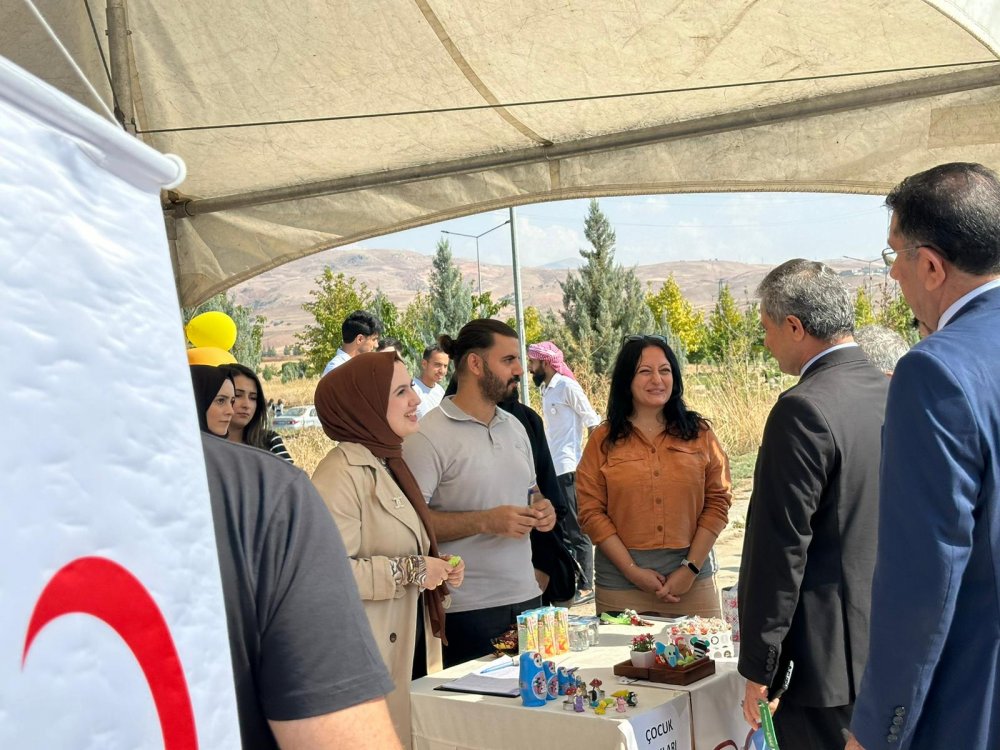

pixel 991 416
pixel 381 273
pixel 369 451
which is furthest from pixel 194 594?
pixel 381 273

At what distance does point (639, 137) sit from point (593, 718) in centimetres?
218

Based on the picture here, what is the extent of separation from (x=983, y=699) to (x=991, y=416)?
1.57 feet

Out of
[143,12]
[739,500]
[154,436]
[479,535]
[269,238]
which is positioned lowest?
[739,500]

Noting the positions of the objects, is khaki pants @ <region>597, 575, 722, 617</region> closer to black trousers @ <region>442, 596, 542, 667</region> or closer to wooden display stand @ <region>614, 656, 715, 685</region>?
black trousers @ <region>442, 596, 542, 667</region>

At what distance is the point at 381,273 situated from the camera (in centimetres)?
9144

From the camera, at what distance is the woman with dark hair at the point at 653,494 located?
4094mm

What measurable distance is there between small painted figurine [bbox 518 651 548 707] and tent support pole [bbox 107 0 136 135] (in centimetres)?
210

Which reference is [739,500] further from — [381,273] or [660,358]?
[381,273]

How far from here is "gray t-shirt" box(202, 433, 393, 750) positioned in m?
0.97

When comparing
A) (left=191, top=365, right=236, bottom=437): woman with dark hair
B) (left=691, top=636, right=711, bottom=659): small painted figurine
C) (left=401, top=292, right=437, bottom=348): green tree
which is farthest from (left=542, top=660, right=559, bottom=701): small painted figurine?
→ (left=401, top=292, right=437, bottom=348): green tree

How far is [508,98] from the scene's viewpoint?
12.2 feet

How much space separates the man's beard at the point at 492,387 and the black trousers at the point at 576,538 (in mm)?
1086

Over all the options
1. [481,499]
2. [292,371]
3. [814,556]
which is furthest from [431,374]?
[292,371]

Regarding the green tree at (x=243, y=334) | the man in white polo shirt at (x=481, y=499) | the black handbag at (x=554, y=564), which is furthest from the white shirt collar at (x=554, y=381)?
the green tree at (x=243, y=334)
